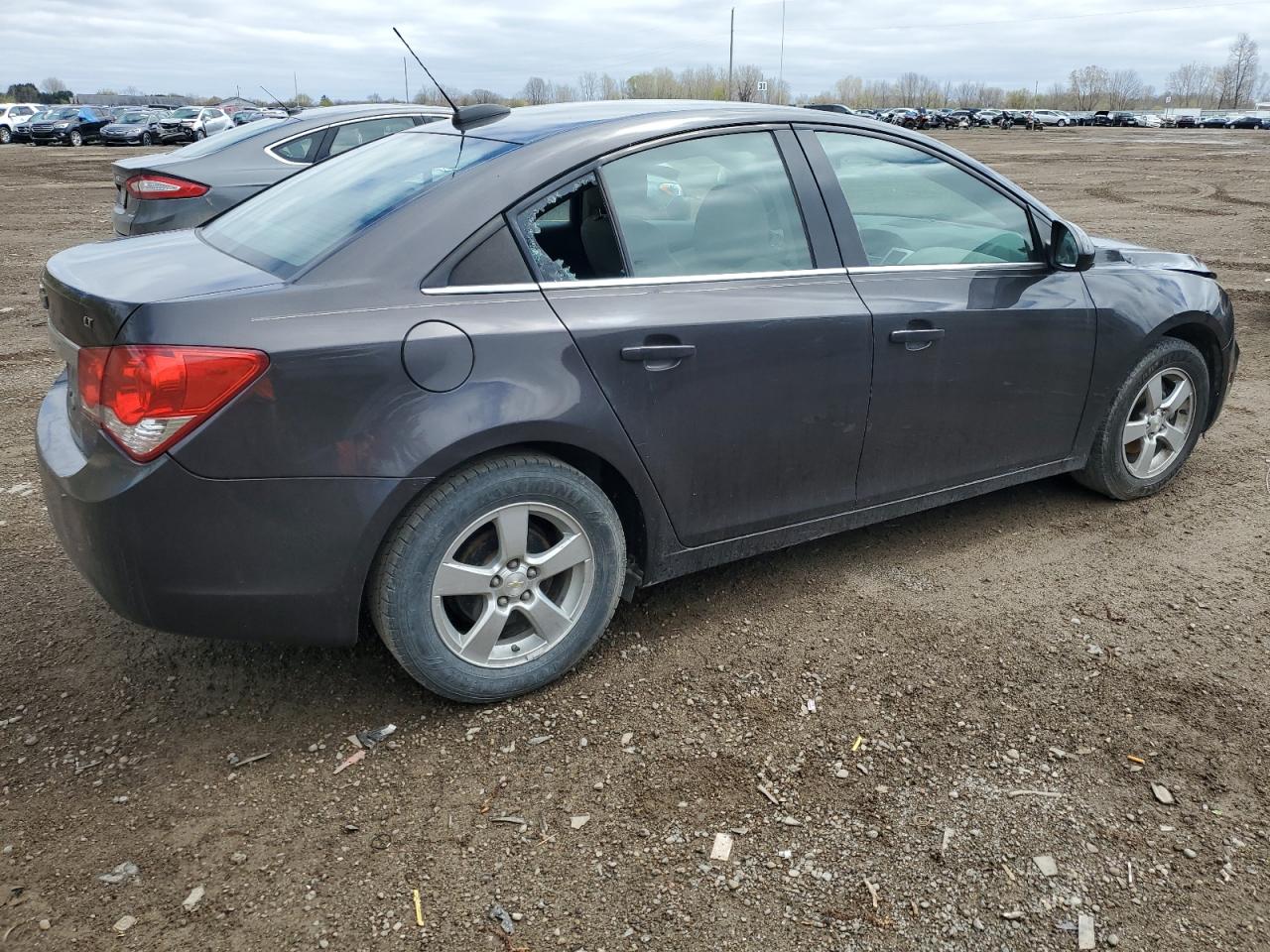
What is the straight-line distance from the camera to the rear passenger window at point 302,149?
8.22 m

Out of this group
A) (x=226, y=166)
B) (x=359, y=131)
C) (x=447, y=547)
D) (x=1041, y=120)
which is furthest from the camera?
(x=1041, y=120)

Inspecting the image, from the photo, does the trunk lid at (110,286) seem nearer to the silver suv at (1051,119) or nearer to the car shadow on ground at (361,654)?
the car shadow on ground at (361,654)

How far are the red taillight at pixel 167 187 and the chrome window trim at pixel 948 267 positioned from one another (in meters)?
5.92

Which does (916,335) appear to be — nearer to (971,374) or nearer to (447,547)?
(971,374)

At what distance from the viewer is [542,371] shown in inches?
112

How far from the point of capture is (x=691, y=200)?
3279 mm

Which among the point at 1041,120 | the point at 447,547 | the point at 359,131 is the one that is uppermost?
the point at 359,131

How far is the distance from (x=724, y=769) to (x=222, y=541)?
4.68 ft

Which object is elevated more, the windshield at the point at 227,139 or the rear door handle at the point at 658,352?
the windshield at the point at 227,139

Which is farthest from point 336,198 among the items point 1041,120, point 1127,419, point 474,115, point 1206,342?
point 1041,120

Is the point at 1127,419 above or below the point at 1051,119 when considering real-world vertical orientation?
above

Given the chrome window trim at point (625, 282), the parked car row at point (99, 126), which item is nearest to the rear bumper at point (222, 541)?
the chrome window trim at point (625, 282)

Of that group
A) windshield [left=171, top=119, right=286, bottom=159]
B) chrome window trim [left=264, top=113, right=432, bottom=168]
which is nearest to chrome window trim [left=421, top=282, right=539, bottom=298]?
chrome window trim [left=264, top=113, right=432, bottom=168]

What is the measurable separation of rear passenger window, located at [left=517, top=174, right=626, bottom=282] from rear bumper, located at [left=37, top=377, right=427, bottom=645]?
0.78 meters
